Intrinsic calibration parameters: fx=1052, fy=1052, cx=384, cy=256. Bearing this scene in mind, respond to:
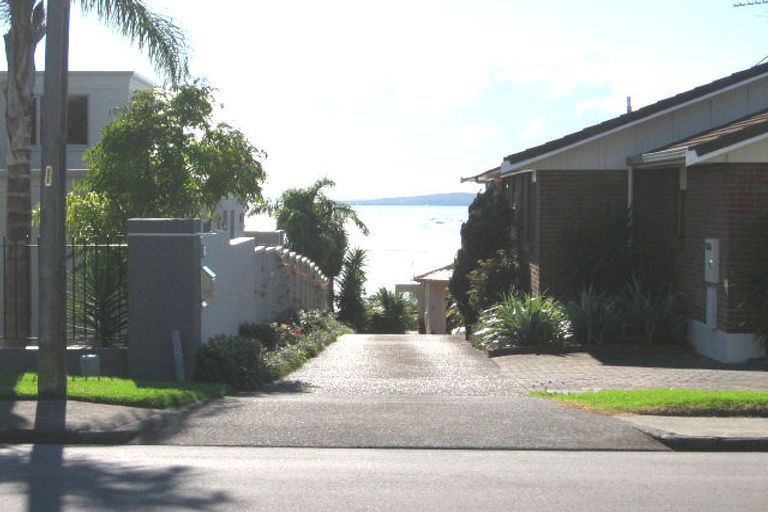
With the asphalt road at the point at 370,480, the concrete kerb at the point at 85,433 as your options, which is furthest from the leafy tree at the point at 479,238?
the asphalt road at the point at 370,480

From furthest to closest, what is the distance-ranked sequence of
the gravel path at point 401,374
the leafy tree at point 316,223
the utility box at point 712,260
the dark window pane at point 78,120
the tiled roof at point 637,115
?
1. the leafy tree at point 316,223
2. the dark window pane at point 78,120
3. the tiled roof at point 637,115
4. the utility box at point 712,260
5. the gravel path at point 401,374

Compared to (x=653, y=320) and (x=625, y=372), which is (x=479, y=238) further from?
(x=625, y=372)

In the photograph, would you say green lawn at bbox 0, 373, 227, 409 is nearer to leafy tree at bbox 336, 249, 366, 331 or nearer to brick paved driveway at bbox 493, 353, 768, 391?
brick paved driveway at bbox 493, 353, 768, 391

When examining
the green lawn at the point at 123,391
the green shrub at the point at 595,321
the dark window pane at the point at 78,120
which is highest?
the dark window pane at the point at 78,120

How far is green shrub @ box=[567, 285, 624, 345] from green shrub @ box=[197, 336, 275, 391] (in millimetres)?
5827

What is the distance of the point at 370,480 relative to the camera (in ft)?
25.7

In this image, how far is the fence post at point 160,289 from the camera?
1295 cm

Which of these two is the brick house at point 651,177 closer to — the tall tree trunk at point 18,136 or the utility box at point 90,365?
the tall tree trunk at point 18,136


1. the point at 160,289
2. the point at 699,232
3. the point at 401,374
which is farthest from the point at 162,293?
the point at 699,232

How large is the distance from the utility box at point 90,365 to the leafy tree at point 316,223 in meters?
29.6

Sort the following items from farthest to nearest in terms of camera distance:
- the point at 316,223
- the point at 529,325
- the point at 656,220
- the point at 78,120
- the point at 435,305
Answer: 1. the point at 435,305
2. the point at 316,223
3. the point at 78,120
4. the point at 656,220
5. the point at 529,325

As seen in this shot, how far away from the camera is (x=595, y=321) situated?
17203 millimetres

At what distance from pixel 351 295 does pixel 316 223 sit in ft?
11.3

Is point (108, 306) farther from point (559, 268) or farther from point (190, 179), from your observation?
point (559, 268)
